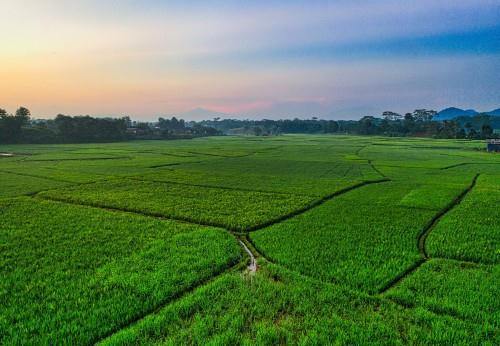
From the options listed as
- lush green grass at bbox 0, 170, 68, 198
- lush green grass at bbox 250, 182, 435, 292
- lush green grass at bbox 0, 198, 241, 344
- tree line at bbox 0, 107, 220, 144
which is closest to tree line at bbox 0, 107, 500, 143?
tree line at bbox 0, 107, 220, 144

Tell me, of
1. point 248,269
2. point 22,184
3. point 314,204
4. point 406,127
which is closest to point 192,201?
point 314,204

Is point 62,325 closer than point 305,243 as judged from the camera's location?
Yes

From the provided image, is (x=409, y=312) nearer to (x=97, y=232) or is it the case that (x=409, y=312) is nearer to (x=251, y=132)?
(x=97, y=232)

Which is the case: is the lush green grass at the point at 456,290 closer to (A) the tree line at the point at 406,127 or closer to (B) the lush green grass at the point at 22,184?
(B) the lush green grass at the point at 22,184

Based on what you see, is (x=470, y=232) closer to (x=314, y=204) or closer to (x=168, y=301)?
(x=314, y=204)

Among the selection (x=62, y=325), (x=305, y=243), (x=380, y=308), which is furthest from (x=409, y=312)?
(x=62, y=325)

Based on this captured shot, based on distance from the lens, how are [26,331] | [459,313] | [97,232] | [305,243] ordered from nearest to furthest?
[26,331] → [459,313] → [305,243] → [97,232]
